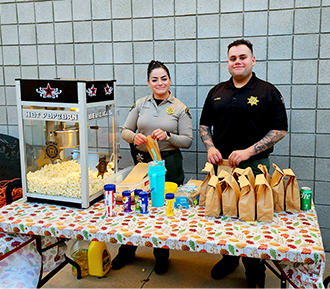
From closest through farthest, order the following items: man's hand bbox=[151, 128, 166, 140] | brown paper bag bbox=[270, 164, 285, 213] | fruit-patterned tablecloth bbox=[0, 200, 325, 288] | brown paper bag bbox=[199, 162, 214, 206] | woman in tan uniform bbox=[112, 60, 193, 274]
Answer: fruit-patterned tablecloth bbox=[0, 200, 325, 288] → brown paper bag bbox=[270, 164, 285, 213] → brown paper bag bbox=[199, 162, 214, 206] → man's hand bbox=[151, 128, 166, 140] → woman in tan uniform bbox=[112, 60, 193, 274]

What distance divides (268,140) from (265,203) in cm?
62

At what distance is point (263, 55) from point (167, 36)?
91 centimetres

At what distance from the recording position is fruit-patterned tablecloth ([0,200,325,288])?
62.2 inches

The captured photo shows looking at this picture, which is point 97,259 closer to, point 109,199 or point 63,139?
point 109,199

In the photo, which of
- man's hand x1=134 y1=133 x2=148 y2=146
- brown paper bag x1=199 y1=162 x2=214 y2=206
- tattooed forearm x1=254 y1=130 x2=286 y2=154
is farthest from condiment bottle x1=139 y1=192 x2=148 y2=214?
tattooed forearm x1=254 y1=130 x2=286 y2=154

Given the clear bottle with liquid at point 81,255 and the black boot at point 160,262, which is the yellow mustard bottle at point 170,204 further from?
the clear bottle with liquid at point 81,255

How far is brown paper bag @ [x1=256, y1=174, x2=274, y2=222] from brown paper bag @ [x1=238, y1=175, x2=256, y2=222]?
30 mm

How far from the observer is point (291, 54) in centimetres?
306

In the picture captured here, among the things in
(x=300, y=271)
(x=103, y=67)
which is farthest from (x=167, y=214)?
(x=103, y=67)

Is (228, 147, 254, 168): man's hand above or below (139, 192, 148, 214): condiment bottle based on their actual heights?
above

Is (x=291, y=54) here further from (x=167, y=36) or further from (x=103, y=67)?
(x=103, y=67)

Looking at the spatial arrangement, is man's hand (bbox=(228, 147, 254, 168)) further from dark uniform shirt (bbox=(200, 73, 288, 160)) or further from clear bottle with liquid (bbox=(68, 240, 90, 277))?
clear bottle with liquid (bbox=(68, 240, 90, 277))

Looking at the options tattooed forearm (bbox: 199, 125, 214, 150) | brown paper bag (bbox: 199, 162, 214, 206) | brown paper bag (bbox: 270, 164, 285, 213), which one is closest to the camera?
brown paper bag (bbox: 270, 164, 285, 213)

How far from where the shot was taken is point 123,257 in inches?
115
